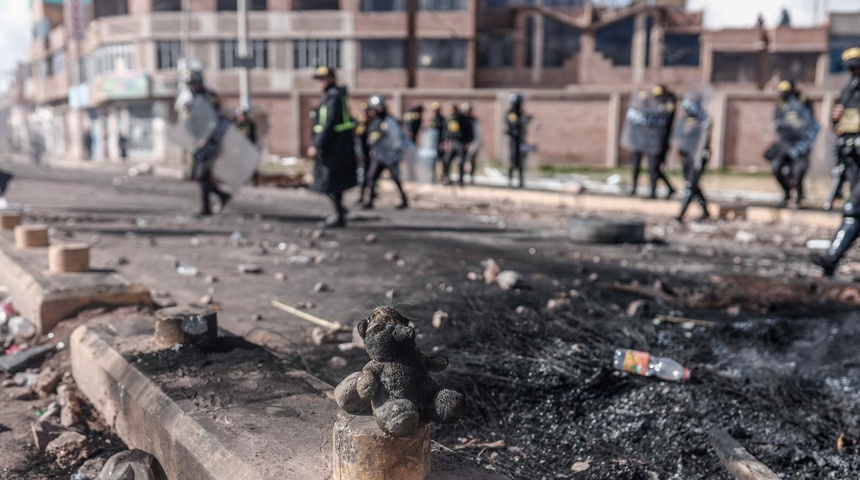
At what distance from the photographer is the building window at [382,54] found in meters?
33.9

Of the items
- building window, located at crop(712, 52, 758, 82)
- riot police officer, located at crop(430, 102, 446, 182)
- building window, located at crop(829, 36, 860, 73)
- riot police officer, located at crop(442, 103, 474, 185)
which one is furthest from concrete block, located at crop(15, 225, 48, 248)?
building window, located at crop(829, 36, 860, 73)

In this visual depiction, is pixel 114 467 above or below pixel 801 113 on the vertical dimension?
below

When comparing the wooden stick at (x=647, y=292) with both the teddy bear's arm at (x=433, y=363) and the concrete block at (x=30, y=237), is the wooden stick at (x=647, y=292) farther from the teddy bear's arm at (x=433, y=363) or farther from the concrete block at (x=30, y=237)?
the concrete block at (x=30, y=237)

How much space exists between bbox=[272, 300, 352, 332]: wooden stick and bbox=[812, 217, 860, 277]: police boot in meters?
4.06

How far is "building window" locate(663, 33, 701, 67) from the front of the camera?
34875mm

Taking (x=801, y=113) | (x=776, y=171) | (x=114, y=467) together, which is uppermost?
(x=801, y=113)

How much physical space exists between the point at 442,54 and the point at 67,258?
31126 mm

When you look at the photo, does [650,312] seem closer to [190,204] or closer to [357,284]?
[357,284]

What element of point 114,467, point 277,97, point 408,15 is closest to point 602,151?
point 408,15

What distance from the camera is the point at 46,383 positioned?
330 centimetres

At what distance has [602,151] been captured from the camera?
27188 millimetres

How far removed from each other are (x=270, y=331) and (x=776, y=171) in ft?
30.8

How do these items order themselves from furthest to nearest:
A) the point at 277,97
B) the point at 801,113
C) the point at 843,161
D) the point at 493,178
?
the point at 277,97, the point at 493,178, the point at 801,113, the point at 843,161

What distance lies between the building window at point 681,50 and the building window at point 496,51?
A: 7.69m
